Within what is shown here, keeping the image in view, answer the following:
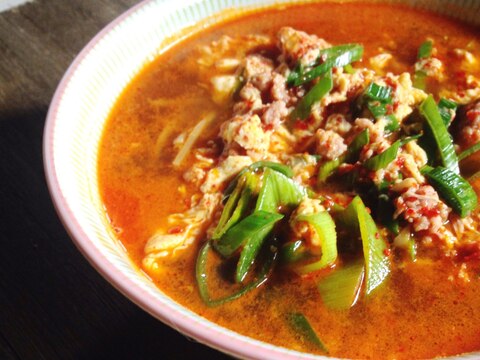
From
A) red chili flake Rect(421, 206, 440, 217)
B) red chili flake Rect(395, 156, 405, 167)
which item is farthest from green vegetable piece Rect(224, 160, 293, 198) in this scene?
red chili flake Rect(421, 206, 440, 217)

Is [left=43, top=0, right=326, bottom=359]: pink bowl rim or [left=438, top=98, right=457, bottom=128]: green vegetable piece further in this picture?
[left=438, top=98, right=457, bottom=128]: green vegetable piece

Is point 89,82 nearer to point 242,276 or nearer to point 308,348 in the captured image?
point 242,276

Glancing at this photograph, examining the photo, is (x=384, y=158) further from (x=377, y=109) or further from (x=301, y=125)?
(x=301, y=125)

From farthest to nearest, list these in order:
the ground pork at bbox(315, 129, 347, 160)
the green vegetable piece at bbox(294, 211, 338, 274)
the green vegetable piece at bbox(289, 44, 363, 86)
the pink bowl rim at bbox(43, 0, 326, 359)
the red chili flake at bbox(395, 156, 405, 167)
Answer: the green vegetable piece at bbox(289, 44, 363, 86)
the ground pork at bbox(315, 129, 347, 160)
the red chili flake at bbox(395, 156, 405, 167)
the green vegetable piece at bbox(294, 211, 338, 274)
the pink bowl rim at bbox(43, 0, 326, 359)

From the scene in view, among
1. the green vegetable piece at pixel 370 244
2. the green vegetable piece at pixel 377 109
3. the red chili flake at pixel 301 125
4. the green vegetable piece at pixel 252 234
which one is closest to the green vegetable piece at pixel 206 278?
the green vegetable piece at pixel 252 234

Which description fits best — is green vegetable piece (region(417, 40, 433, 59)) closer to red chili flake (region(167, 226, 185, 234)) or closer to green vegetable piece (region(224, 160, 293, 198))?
green vegetable piece (region(224, 160, 293, 198))
